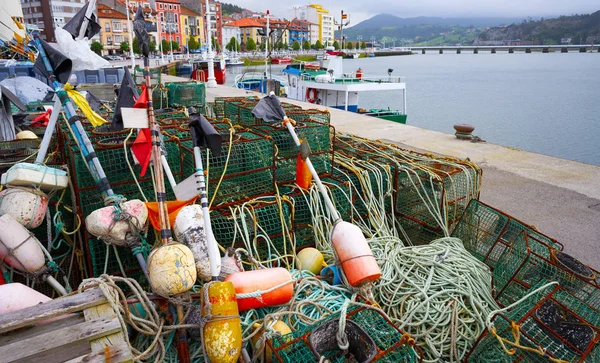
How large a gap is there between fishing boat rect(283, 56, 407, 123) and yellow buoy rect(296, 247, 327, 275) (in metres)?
13.7

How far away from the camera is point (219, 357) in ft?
7.21

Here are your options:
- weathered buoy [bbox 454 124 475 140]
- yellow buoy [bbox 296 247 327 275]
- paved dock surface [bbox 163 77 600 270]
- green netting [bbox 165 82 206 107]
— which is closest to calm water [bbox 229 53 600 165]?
weathered buoy [bbox 454 124 475 140]

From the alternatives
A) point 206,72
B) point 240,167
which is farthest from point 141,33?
point 206,72

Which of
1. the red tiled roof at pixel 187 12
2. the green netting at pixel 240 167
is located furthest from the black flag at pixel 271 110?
the red tiled roof at pixel 187 12

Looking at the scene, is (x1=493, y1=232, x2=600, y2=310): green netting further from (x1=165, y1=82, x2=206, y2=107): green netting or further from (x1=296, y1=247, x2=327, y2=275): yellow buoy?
(x1=165, y1=82, x2=206, y2=107): green netting

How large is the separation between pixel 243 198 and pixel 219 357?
169cm

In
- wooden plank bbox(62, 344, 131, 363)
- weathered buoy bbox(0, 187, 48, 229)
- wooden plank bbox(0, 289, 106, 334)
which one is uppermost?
weathered buoy bbox(0, 187, 48, 229)

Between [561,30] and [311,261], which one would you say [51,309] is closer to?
[311,261]

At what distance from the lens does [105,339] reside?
2.08 m

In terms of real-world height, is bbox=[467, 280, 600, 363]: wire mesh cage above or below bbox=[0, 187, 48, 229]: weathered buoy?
below

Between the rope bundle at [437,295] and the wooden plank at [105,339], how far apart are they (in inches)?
67.7

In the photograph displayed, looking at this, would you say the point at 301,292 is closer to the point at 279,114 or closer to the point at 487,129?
the point at 279,114

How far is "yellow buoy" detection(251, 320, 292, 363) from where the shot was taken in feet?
7.88

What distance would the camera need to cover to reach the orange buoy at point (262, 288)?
2658 millimetres
